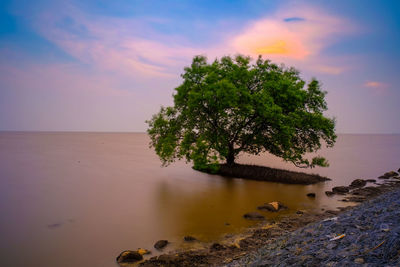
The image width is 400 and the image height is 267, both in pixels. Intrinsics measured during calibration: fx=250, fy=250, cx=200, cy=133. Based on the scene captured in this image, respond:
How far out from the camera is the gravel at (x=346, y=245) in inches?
198

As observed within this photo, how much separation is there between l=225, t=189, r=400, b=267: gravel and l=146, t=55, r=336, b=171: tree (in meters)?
13.2

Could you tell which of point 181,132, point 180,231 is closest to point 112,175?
point 181,132

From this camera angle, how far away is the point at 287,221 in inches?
441

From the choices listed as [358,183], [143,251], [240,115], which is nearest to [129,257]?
[143,251]

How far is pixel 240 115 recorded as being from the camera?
2202 cm

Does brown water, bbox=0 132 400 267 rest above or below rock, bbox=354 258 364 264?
below

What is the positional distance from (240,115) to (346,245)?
16733 mm

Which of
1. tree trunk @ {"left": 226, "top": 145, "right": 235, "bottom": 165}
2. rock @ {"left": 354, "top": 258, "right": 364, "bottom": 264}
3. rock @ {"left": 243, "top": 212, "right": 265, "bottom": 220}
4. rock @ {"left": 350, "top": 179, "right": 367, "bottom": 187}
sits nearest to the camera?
rock @ {"left": 354, "top": 258, "right": 364, "bottom": 264}

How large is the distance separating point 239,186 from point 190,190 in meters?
3.98

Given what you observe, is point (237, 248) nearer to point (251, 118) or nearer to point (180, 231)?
point (180, 231)

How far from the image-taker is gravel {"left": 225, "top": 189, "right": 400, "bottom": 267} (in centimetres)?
503

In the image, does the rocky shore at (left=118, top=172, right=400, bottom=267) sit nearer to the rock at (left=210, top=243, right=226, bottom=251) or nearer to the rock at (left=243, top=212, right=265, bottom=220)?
the rock at (left=210, top=243, right=226, bottom=251)

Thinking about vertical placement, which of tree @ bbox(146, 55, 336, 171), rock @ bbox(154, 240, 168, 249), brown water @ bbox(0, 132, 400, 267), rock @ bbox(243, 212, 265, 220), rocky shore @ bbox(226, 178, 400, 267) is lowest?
brown water @ bbox(0, 132, 400, 267)

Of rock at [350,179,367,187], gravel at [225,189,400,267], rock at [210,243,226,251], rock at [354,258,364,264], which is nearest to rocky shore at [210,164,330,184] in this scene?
rock at [350,179,367,187]
